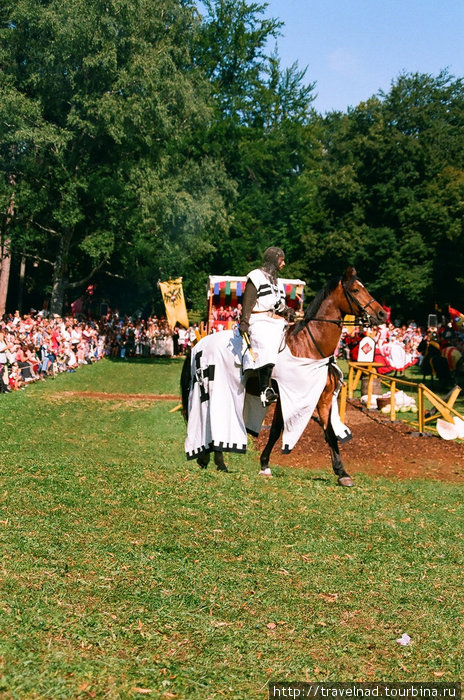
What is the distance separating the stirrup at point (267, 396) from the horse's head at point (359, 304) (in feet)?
5.64

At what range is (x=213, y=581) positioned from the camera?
6.43m

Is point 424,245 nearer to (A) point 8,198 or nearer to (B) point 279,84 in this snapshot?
(B) point 279,84

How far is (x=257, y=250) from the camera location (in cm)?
6381

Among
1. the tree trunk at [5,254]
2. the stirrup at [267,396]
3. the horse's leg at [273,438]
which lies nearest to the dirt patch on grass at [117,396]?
the horse's leg at [273,438]

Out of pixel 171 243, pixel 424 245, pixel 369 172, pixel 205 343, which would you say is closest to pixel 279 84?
pixel 369 172

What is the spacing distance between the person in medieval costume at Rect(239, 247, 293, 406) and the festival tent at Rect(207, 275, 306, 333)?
24723mm

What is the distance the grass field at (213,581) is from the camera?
16.3ft

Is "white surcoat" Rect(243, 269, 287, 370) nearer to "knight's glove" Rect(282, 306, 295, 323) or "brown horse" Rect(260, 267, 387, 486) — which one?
"knight's glove" Rect(282, 306, 295, 323)

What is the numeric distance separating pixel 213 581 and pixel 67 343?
29.8 metres

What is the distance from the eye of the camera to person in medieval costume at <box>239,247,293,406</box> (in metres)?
10.3

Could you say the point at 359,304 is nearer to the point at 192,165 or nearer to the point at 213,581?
the point at 213,581

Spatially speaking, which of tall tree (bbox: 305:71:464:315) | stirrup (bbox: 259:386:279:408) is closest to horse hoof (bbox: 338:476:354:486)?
stirrup (bbox: 259:386:279:408)

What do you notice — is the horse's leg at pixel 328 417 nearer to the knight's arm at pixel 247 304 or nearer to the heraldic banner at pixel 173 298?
the knight's arm at pixel 247 304

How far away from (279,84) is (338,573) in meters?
68.3
